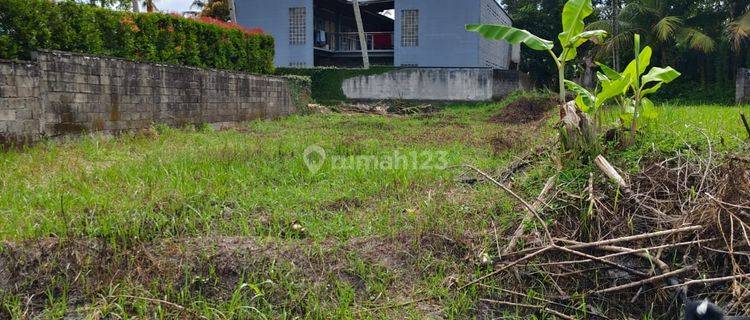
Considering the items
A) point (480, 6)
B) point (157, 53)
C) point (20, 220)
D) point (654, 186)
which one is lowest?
point (20, 220)

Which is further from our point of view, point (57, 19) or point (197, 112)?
point (197, 112)

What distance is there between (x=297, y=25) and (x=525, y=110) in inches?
406

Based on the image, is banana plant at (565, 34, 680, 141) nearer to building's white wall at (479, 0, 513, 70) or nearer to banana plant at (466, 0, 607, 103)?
banana plant at (466, 0, 607, 103)

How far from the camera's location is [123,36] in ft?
27.3

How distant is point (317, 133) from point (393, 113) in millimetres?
7075

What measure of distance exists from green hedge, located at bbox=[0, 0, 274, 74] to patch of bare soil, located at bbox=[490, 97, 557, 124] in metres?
6.35

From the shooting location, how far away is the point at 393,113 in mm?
16297

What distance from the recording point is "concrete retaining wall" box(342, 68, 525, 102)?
1798 cm

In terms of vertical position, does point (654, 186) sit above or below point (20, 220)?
above

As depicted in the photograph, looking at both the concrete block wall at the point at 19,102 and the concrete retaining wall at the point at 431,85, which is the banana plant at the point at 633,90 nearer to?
the concrete block wall at the point at 19,102

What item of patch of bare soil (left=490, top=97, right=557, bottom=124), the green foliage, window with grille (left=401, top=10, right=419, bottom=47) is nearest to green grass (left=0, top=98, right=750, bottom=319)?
the green foliage

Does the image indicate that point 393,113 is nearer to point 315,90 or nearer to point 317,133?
point 315,90

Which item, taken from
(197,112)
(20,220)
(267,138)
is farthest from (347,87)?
(20,220)

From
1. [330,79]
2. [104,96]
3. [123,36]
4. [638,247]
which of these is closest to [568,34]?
[638,247]
